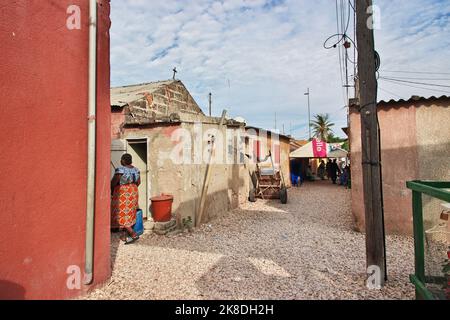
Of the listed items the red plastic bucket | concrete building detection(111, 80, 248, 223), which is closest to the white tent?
concrete building detection(111, 80, 248, 223)

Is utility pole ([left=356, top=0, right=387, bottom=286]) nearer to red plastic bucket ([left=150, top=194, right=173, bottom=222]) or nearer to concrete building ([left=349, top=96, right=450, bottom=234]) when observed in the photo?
concrete building ([left=349, top=96, right=450, bottom=234])

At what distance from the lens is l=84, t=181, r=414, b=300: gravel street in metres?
3.17

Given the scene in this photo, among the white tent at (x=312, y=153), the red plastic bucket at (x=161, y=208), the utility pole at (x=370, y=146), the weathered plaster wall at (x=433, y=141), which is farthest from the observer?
the white tent at (x=312, y=153)

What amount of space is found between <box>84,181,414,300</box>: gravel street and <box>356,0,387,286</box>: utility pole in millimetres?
481

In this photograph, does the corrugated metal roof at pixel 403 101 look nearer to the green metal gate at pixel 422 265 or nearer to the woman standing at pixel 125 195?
the green metal gate at pixel 422 265

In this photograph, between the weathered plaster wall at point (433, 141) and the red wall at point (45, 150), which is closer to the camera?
the red wall at point (45, 150)

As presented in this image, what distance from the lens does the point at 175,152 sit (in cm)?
620

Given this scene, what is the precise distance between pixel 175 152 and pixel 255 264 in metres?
3.25

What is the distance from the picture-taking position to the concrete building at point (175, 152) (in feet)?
20.3

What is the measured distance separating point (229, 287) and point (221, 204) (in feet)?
15.1


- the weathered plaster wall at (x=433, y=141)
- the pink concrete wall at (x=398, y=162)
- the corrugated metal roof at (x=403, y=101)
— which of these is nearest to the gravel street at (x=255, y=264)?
the pink concrete wall at (x=398, y=162)

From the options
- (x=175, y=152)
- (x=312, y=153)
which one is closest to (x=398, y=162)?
(x=175, y=152)

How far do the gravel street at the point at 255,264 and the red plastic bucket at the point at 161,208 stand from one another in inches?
17.8
